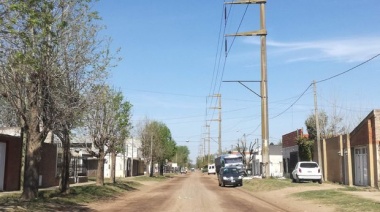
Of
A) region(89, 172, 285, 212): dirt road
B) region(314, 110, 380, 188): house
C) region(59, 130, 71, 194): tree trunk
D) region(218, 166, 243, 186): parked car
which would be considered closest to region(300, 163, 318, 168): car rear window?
region(314, 110, 380, 188): house

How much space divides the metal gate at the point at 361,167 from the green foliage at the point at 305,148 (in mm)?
13853

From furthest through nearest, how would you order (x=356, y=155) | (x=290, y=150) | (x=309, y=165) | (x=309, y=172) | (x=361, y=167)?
(x=290, y=150) → (x=309, y=165) → (x=309, y=172) → (x=356, y=155) → (x=361, y=167)

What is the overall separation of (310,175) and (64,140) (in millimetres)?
20614

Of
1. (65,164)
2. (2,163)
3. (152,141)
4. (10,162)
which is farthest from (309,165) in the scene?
(152,141)

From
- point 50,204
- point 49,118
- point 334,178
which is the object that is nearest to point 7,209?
point 50,204

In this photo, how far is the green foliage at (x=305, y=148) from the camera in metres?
46.5

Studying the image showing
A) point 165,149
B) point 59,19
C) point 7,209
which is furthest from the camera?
point 165,149

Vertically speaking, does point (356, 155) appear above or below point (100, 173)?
above

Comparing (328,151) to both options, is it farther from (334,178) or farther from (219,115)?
(219,115)

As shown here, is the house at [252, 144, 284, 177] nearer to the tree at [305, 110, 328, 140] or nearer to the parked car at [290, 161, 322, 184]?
the tree at [305, 110, 328, 140]

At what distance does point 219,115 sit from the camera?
3620 inches

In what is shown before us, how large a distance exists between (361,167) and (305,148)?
16678 mm

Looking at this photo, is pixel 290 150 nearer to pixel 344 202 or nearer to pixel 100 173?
pixel 100 173

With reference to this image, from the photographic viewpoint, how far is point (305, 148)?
47.8 m
